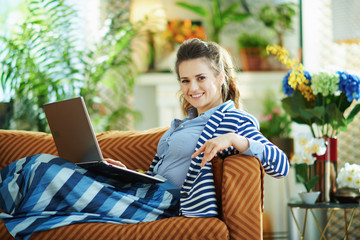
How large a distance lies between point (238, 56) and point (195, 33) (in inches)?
19.6

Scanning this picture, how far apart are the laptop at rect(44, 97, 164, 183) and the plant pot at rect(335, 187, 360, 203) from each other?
101 centimetres

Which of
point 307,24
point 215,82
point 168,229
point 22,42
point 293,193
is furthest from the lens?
point 307,24

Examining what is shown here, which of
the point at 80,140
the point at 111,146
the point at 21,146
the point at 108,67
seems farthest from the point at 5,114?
the point at 80,140

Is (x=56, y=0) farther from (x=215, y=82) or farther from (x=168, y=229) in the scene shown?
(x=168, y=229)

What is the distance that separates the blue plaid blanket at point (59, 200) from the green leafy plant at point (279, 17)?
10.3 ft

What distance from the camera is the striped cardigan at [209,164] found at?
175cm

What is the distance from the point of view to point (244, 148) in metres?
1.73

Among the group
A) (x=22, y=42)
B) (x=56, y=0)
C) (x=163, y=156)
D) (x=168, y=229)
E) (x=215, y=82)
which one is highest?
(x=56, y=0)

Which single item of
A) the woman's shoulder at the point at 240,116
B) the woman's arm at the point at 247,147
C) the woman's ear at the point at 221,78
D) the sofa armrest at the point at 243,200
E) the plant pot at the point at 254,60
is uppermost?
the plant pot at the point at 254,60

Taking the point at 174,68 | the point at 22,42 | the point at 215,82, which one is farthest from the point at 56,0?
the point at 215,82

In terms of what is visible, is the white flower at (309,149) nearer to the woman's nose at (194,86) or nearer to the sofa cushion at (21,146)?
the woman's nose at (194,86)

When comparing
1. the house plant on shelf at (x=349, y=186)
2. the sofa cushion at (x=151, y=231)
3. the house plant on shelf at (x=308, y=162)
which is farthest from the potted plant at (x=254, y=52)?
the sofa cushion at (x=151, y=231)

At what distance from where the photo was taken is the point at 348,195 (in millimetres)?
2303

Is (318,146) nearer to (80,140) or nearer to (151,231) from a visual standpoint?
(151,231)
